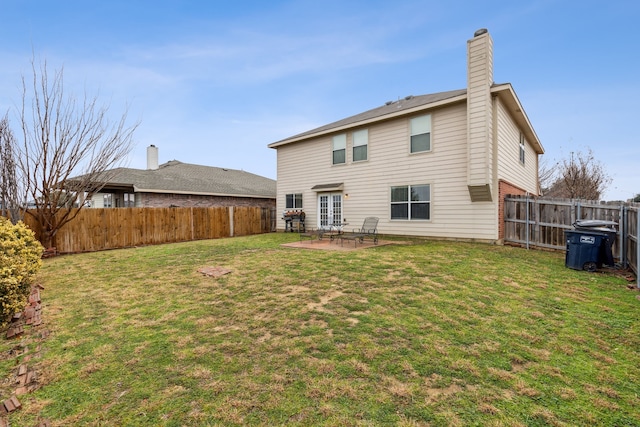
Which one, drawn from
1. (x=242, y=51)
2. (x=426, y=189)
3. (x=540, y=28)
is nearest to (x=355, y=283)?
(x=426, y=189)

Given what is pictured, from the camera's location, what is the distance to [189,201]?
1742 centimetres

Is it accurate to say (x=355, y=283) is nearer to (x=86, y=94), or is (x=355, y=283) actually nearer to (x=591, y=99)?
(x=86, y=94)

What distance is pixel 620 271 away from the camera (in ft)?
20.8

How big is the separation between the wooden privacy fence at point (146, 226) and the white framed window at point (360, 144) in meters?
6.63

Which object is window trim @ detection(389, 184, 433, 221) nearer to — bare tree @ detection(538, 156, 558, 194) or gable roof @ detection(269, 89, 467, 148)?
gable roof @ detection(269, 89, 467, 148)

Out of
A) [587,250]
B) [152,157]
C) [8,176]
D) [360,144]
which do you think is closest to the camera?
[587,250]

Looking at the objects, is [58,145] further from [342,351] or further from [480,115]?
[480,115]

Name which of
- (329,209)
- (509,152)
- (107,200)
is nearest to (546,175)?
(509,152)

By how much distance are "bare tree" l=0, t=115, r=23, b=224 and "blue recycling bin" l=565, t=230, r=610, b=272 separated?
15.2m

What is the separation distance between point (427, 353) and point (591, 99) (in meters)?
22.9

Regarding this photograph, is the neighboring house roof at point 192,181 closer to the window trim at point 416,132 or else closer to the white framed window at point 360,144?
the white framed window at point 360,144

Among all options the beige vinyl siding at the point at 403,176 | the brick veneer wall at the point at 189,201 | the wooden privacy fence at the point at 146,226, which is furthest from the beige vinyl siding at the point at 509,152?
the brick veneer wall at the point at 189,201

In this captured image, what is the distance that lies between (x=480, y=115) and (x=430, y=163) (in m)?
2.33

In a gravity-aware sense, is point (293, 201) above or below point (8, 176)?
below
